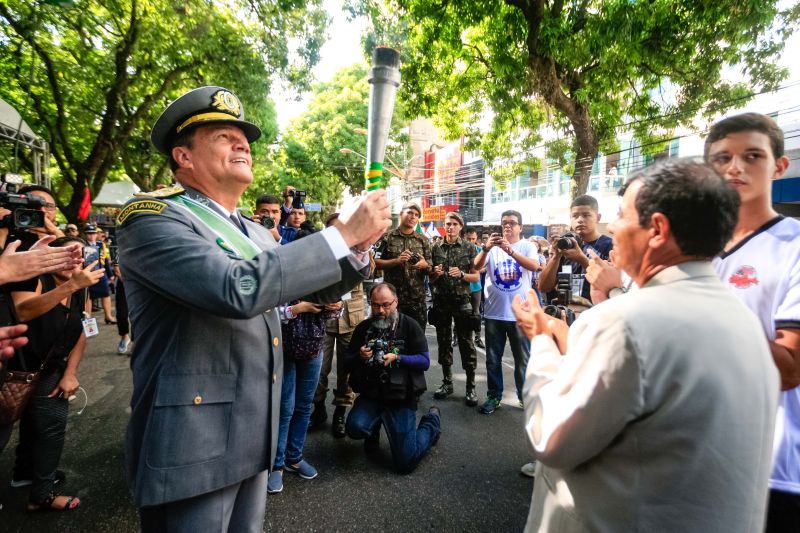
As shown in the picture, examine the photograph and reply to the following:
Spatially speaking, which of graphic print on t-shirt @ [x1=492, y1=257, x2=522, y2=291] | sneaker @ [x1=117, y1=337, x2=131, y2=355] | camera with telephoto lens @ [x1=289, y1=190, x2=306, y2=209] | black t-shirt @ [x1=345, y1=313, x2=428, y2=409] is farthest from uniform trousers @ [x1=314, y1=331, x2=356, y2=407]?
sneaker @ [x1=117, y1=337, x2=131, y2=355]

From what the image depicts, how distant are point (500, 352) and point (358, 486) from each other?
2.24 meters

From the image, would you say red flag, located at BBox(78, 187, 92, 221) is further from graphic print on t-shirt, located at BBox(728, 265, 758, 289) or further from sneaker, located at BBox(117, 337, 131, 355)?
graphic print on t-shirt, located at BBox(728, 265, 758, 289)

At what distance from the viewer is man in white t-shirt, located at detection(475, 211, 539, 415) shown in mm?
4688

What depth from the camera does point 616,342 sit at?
3.41ft

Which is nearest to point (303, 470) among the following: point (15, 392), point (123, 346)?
point (15, 392)

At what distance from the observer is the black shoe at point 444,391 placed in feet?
17.0

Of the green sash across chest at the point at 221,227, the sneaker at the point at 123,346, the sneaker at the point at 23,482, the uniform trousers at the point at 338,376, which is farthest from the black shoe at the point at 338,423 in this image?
the sneaker at the point at 123,346

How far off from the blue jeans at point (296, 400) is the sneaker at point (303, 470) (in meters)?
0.04

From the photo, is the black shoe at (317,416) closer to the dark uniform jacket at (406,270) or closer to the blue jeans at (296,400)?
the blue jeans at (296,400)

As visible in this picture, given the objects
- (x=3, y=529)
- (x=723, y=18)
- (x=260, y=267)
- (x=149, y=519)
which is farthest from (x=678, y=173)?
(x=723, y=18)

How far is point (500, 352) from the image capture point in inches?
189

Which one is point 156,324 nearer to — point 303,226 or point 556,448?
point 556,448

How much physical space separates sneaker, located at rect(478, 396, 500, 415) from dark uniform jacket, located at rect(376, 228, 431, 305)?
59.7 inches

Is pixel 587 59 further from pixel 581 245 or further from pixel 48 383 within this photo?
pixel 48 383
